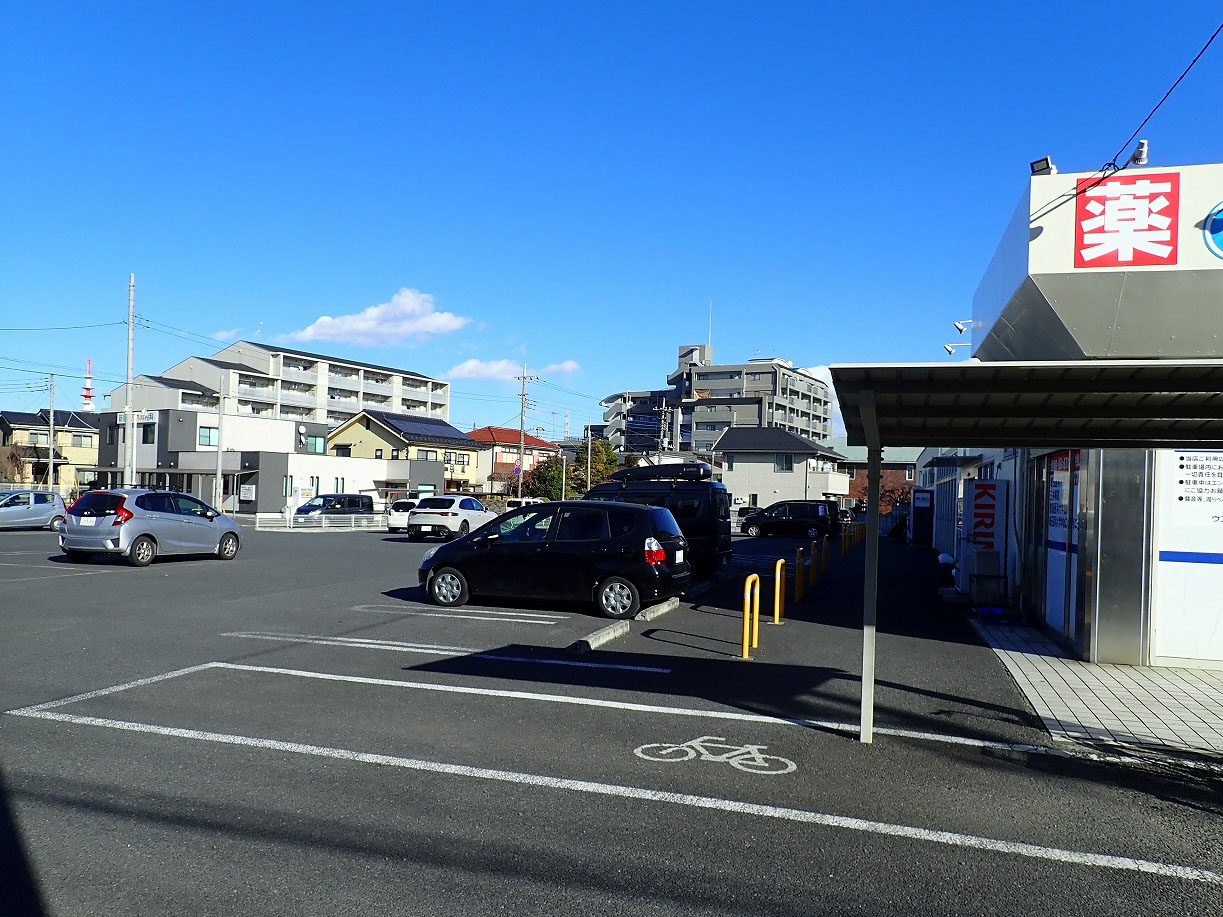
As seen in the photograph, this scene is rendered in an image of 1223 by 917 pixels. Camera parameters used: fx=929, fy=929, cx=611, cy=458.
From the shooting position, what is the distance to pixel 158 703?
7.27m

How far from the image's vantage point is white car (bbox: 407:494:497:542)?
3303cm

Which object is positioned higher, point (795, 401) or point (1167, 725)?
point (795, 401)

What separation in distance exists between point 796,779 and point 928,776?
0.86m

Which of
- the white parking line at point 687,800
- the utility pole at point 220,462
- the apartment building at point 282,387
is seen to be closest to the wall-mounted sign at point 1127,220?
the white parking line at point 687,800

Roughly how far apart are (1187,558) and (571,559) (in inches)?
289

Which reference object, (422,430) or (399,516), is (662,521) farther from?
(422,430)

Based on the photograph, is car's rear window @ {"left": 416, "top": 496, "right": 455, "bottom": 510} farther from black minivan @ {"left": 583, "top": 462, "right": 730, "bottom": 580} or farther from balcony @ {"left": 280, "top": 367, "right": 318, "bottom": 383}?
balcony @ {"left": 280, "top": 367, "right": 318, "bottom": 383}

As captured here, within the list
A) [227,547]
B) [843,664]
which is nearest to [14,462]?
[227,547]

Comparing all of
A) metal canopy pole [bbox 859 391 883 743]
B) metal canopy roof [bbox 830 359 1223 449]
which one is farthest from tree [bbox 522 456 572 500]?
metal canopy pole [bbox 859 391 883 743]

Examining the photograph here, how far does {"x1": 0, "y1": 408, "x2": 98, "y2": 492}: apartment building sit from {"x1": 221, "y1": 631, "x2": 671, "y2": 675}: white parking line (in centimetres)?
6562

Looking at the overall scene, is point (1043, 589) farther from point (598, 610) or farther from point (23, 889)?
point (23, 889)

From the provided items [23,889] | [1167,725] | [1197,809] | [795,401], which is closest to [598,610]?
[1167,725]

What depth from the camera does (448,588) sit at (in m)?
13.5

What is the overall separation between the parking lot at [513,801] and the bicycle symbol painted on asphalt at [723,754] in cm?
3
